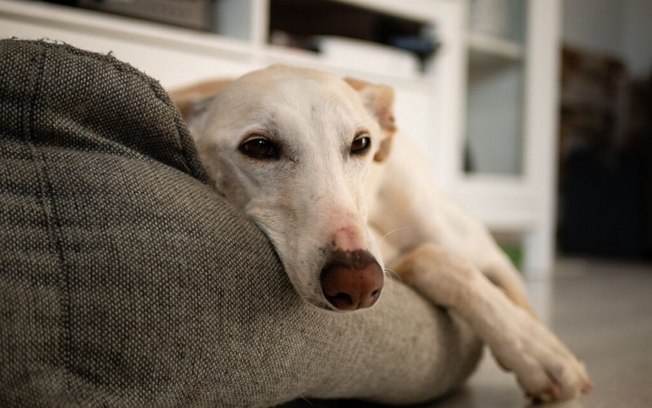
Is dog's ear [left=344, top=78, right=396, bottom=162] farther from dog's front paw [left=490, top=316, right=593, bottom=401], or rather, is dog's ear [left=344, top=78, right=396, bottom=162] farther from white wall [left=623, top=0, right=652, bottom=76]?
white wall [left=623, top=0, right=652, bottom=76]

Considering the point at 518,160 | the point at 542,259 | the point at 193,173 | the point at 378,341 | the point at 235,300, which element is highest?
the point at 193,173

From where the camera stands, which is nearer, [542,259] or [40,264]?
[40,264]

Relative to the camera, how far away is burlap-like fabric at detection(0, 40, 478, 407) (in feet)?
2.15

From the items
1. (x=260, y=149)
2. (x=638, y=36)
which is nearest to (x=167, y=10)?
(x=260, y=149)

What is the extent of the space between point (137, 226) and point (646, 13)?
6181mm

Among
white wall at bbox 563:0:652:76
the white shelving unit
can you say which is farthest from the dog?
white wall at bbox 563:0:652:76

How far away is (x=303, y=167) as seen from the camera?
0.99m

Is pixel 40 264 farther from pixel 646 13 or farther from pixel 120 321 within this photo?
pixel 646 13

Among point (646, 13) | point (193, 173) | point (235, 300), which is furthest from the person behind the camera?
point (646, 13)

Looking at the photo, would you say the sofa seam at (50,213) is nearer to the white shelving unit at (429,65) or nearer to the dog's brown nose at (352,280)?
the dog's brown nose at (352,280)

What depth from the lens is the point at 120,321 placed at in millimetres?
684

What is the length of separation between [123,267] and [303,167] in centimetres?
37

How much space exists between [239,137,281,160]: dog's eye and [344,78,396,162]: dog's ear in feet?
1.10

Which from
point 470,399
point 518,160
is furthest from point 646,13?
point 470,399
